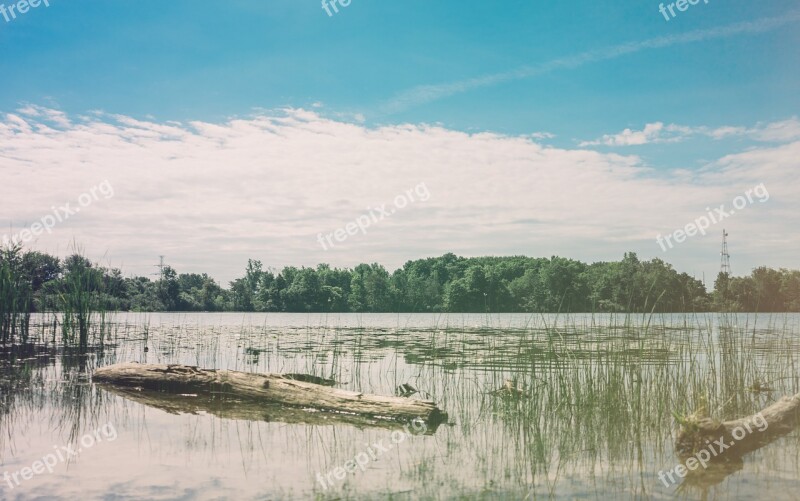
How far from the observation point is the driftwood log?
845cm

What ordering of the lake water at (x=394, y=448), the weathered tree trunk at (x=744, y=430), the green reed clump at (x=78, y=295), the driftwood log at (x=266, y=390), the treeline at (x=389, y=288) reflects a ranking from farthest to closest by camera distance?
the treeline at (x=389, y=288)
the green reed clump at (x=78, y=295)
the driftwood log at (x=266, y=390)
the weathered tree trunk at (x=744, y=430)
the lake water at (x=394, y=448)

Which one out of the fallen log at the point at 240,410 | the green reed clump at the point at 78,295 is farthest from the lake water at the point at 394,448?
the green reed clump at the point at 78,295

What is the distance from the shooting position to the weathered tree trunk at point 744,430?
253 inches

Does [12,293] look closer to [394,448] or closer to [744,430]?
[394,448]

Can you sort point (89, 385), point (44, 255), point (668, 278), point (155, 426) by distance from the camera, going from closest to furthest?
point (155, 426)
point (89, 385)
point (668, 278)
point (44, 255)

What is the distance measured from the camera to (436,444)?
7203 mm

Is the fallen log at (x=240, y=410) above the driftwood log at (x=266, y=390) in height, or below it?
below

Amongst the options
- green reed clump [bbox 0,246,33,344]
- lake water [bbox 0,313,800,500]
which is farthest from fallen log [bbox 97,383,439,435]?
green reed clump [bbox 0,246,33,344]

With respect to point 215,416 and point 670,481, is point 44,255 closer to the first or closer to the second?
point 215,416

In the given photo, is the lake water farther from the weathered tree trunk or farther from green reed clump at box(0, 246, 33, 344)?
green reed clump at box(0, 246, 33, 344)

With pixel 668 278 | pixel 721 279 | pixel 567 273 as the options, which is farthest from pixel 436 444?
pixel 567 273

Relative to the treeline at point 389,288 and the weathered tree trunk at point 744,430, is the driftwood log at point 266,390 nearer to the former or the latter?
the weathered tree trunk at point 744,430

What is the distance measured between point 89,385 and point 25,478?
631 cm

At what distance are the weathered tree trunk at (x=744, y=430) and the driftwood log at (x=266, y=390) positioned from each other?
333 centimetres
